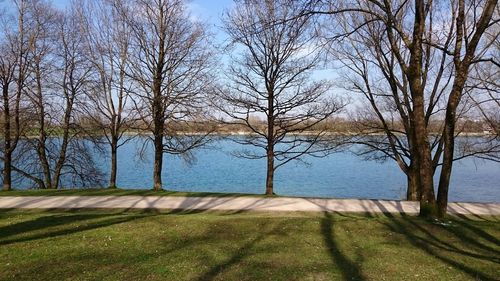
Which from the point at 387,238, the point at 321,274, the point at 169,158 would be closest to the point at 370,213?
the point at 387,238

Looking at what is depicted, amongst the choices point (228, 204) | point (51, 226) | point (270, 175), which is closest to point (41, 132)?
point (270, 175)

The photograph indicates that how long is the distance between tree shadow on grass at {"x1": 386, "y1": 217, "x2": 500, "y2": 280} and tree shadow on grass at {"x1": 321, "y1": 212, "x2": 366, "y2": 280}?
131 cm

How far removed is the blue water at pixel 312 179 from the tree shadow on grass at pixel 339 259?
503 inches

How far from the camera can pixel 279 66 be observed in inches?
694

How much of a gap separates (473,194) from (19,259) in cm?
2300

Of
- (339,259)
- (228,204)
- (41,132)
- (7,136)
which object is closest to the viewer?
(339,259)

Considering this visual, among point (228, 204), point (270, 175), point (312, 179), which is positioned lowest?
point (228, 204)

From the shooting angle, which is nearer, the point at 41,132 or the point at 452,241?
the point at 452,241

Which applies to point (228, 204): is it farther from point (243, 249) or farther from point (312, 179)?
point (312, 179)

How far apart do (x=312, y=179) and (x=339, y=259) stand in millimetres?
22627

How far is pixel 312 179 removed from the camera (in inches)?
1124

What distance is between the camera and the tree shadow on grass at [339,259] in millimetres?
5430

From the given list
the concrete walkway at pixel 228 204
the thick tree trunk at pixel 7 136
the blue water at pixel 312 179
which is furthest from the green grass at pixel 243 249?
the blue water at pixel 312 179

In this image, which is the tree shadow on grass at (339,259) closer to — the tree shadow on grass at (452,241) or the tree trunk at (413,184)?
the tree shadow on grass at (452,241)
